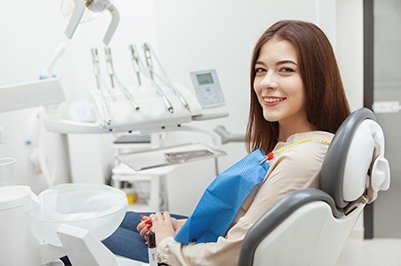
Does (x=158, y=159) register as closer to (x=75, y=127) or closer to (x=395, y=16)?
(x=75, y=127)

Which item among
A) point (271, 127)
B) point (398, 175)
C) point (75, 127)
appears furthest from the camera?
point (398, 175)

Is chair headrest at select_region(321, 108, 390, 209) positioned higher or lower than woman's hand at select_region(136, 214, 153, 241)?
higher

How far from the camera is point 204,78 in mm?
2129

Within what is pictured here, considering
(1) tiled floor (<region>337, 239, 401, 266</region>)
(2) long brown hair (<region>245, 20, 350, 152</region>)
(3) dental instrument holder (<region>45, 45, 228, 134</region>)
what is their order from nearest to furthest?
(2) long brown hair (<region>245, 20, 350, 152</region>) < (3) dental instrument holder (<region>45, 45, 228, 134</region>) < (1) tiled floor (<region>337, 239, 401, 266</region>)

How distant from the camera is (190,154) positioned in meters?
1.86

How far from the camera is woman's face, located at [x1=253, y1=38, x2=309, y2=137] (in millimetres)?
1094

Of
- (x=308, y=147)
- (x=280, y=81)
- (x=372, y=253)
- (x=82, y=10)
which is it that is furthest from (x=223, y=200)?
(x=372, y=253)

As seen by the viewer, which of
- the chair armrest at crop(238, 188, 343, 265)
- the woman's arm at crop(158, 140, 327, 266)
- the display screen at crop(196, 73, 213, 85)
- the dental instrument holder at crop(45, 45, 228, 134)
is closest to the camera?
the chair armrest at crop(238, 188, 343, 265)

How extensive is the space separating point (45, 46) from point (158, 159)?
1.65 m

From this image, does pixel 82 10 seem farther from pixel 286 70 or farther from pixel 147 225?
pixel 147 225

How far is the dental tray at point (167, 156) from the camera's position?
1.75 metres

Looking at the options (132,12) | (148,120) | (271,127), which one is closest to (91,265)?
(271,127)

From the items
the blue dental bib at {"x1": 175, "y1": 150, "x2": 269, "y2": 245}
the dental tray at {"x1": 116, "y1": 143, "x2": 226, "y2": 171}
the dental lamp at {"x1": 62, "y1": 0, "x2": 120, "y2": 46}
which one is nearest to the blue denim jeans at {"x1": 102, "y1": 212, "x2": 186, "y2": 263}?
the blue dental bib at {"x1": 175, "y1": 150, "x2": 269, "y2": 245}

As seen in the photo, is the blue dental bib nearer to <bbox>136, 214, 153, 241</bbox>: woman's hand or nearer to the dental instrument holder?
<bbox>136, 214, 153, 241</bbox>: woman's hand
